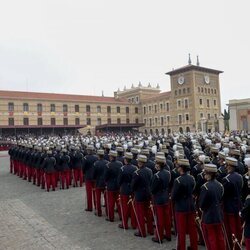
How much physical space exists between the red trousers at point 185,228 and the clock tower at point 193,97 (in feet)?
168

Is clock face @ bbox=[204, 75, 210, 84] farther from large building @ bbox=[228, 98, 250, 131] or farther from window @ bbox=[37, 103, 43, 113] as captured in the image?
window @ bbox=[37, 103, 43, 113]

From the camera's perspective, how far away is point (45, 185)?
45.2 feet

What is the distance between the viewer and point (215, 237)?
5.51 meters

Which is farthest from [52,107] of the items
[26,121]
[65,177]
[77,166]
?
[65,177]

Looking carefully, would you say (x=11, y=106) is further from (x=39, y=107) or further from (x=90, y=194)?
(x=90, y=194)

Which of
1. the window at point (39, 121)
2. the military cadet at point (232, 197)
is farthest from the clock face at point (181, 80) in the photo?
the military cadet at point (232, 197)

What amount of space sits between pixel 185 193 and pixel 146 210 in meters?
→ 1.68

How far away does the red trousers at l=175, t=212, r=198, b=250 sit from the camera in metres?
6.08

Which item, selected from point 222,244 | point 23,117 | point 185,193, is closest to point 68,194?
point 185,193

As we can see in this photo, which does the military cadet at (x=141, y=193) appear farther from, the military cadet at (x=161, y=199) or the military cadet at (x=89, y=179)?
the military cadet at (x=89, y=179)

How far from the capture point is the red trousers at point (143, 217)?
7289 mm

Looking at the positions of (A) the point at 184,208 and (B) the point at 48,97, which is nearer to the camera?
(A) the point at 184,208

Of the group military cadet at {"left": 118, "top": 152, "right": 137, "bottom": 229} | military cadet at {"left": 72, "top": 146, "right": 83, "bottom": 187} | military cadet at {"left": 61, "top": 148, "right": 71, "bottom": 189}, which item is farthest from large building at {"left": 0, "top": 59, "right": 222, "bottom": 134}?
military cadet at {"left": 118, "top": 152, "right": 137, "bottom": 229}

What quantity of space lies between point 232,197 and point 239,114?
43.8m
